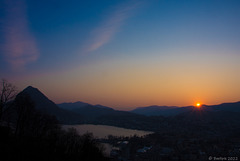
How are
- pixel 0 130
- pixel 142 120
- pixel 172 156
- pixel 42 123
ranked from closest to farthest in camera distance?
pixel 0 130 < pixel 42 123 < pixel 172 156 < pixel 142 120

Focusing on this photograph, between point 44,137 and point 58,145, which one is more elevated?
point 44,137

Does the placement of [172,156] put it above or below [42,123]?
below

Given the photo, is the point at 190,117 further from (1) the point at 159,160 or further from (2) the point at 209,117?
(1) the point at 159,160

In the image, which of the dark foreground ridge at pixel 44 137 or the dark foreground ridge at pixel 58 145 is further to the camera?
the dark foreground ridge at pixel 44 137

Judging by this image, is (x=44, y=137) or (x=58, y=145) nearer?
(x=58, y=145)

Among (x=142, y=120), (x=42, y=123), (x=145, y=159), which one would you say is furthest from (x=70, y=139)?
(x=142, y=120)

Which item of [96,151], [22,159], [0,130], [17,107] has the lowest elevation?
[96,151]

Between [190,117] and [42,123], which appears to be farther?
[190,117]

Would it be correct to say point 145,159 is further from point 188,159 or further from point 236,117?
point 236,117

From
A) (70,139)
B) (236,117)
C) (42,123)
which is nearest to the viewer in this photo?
(42,123)

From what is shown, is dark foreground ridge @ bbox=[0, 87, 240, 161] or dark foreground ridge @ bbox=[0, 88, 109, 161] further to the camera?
dark foreground ridge @ bbox=[0, 88, 109, 161]
